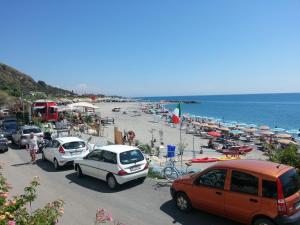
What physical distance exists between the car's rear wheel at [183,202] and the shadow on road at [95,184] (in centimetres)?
282

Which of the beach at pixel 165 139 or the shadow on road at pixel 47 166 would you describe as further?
the beach at pixel 165 139

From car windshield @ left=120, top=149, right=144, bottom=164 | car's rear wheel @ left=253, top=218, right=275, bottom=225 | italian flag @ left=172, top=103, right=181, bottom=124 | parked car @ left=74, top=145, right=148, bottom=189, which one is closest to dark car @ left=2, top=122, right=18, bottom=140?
parked car @ left=74, top=145, right=148, bottom=189

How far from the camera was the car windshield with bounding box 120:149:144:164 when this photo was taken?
9687mm

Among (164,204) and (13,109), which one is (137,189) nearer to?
(164,204)

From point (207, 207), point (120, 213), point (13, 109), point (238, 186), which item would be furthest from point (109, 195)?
point (13, 109)

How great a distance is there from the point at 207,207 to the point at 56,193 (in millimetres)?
5434

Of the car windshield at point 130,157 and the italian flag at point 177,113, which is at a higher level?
the italian flag at point 177,113

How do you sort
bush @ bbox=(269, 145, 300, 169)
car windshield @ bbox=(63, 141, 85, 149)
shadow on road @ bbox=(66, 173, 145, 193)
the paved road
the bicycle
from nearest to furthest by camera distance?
the paved road → bush @ bbox=(269, 145, 300, 169) → shadow on road @ bbox=(66, 173, 145, 193) → the bicycle → car windshield @ bbox=(63, 141, 85, 149)

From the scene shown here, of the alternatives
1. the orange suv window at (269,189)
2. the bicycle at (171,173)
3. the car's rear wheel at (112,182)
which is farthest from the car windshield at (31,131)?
the orange suv window at (269,189)

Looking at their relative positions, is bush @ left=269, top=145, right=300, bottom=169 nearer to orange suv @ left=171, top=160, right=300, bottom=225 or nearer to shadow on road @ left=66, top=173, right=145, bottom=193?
orange suv @ left=171, top=160, right=300, bottom=225

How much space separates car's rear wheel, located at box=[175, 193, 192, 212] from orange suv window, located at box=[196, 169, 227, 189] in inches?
24.9

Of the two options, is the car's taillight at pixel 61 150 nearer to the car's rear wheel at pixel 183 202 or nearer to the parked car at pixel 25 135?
the parked car at pixel 25 135

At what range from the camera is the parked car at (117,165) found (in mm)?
9484

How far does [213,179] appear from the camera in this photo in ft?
22.1
